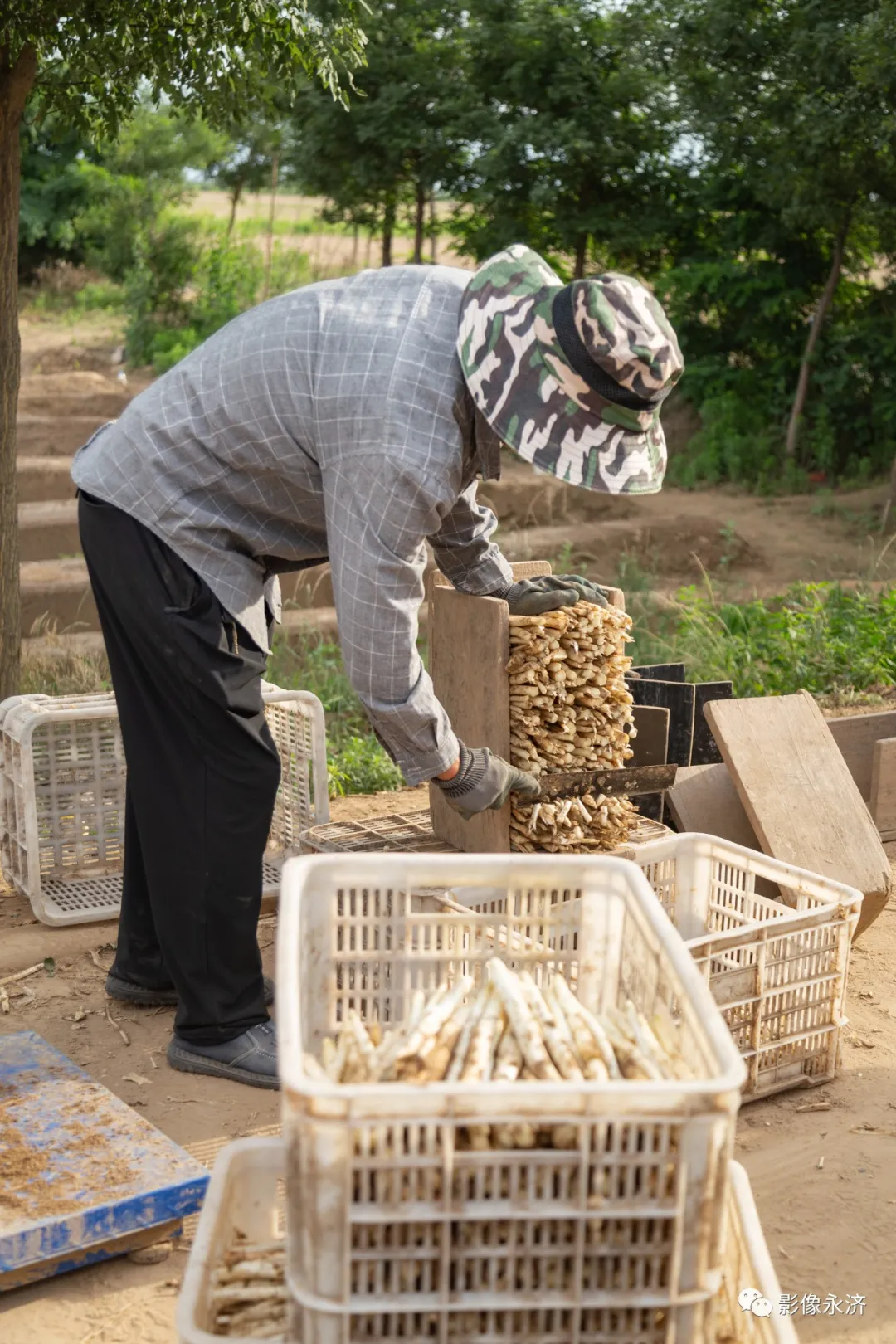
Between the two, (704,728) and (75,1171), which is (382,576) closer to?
(75,1171)

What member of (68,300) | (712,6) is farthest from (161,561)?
(68,300)

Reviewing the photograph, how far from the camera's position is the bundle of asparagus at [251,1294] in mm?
1812

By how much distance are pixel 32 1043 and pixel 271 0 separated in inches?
137

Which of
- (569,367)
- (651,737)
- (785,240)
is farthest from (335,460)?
(785,240)

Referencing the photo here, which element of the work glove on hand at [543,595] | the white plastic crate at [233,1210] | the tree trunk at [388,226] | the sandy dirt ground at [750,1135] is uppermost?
the tree trunk at [388,226]

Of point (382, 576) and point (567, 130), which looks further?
point (567, 130)

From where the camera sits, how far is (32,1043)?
123 inches

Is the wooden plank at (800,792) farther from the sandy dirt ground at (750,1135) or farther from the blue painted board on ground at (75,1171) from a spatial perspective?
the blue painted board on ground at (75,1171)

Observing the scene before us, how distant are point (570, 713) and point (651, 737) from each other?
69cm

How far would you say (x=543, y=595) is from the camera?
349 centimetres

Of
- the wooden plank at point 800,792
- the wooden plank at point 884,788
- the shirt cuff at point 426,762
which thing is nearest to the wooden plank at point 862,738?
the wooden plank at point 884,788

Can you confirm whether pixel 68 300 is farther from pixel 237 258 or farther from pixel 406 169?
pixel 406 169

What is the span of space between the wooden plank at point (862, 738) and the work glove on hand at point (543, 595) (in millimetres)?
1703

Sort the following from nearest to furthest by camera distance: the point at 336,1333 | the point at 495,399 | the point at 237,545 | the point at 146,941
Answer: the point at 336,1333, the point at 495,399, the point at 237,545, the point at 146,941
